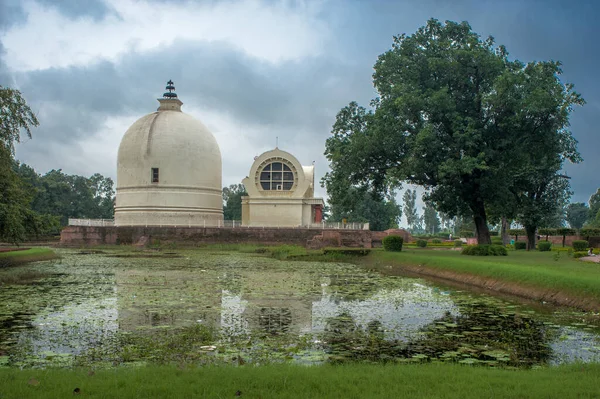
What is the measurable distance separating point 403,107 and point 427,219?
113 metres

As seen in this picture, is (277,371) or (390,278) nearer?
(277,371)

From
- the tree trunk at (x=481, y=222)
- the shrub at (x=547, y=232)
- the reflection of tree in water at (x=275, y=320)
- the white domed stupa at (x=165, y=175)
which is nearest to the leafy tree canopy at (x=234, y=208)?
the white domed stupa at (x=165, y=175)

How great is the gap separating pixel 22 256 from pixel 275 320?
722 inches

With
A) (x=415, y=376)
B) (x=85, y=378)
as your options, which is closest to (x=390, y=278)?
(x=415, y=376)

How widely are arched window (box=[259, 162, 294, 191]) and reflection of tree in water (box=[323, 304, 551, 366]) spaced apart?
116 ft

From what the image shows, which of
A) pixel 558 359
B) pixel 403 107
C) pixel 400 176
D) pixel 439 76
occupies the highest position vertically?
pixel 439 76

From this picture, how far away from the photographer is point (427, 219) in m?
135

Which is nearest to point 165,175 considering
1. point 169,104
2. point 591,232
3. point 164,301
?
point 169,104

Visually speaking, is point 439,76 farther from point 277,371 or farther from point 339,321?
point 277,371

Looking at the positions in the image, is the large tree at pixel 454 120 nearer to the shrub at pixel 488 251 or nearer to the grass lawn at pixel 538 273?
the shrub at pixel 488 251

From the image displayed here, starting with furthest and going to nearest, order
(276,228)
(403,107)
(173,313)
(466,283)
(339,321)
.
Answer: (276,228) → (403,107) → (466,283) → (173,313) → (339,321)

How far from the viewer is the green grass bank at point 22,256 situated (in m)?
22.4

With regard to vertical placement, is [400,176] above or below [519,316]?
above

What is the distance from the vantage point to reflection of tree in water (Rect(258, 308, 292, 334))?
9.62 m
